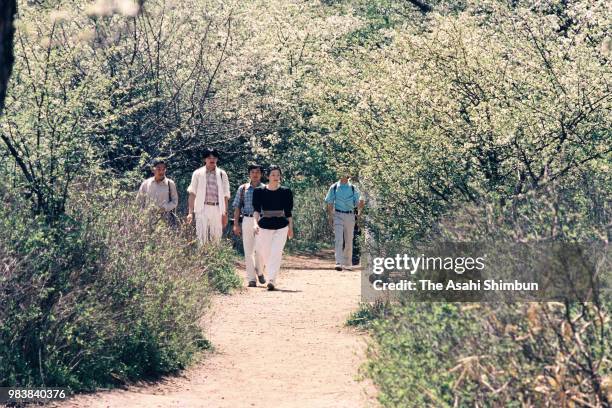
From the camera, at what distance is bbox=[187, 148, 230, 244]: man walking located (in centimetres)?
1555

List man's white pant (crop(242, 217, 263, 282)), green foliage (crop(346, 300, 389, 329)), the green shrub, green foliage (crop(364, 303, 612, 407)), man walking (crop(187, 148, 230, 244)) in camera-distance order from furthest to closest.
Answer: man's white pant (crop(242, 217, 263, 282))
man walking (crop(187, 148, 230, 244))
green foliage (crop(346, 300, 389, 329))
the green shrub
green foliage (crop(364, 303, 612, 407))

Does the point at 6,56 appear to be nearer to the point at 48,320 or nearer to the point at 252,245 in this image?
the point at 48,320

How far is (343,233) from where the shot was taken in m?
18.6

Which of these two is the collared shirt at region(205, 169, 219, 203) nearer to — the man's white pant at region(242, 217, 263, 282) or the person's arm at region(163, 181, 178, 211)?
the man's white pant at region(242, 217, 263, 282)

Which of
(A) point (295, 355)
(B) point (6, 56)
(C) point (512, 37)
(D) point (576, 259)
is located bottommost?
(A) point (295, 355)

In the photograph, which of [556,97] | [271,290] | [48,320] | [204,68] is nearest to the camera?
[48,320]

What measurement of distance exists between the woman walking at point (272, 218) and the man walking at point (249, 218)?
25 cm

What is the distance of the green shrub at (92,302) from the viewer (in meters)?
8.26

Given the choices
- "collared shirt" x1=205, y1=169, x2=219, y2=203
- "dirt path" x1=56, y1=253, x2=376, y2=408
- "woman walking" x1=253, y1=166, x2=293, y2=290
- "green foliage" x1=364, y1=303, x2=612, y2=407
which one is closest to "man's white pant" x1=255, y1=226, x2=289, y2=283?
"woman walking" x1=253, y1=166, x2=293, y2=290

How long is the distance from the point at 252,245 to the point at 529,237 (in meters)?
9.76

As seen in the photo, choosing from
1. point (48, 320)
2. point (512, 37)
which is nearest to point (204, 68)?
point (512, 37)

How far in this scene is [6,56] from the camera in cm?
566

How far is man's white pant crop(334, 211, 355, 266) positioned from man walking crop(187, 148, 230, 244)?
2.83 m

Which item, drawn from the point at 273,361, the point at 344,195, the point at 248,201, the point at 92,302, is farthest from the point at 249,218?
the point at 92,302
